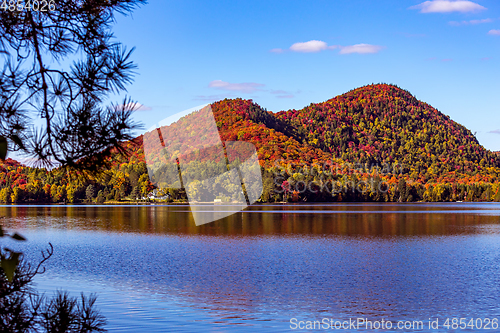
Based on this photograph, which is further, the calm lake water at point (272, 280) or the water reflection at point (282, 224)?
the water reflection at point (282, 224)

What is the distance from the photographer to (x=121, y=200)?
110438 mm

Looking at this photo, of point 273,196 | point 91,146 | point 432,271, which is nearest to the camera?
point 91,146

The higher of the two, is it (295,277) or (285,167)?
(285,167)

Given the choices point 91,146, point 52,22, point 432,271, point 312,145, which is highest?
point 312,145

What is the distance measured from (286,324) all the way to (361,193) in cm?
11529

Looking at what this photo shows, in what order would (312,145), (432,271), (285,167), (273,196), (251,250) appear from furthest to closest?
(312,145)
(285,167)
(273,196)
(251,250)
(432,271)

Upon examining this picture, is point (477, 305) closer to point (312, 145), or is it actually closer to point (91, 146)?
point (91, 146)

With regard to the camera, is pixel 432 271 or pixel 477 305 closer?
pixel 477 305

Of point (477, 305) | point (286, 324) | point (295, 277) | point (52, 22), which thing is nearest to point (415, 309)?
point (477, 305)

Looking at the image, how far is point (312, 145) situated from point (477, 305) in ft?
564

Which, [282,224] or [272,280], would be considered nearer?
[272,280]

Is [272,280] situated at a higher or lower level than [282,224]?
higher

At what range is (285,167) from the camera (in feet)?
387

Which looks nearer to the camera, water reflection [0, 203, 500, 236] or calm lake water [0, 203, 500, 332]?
calm lake water [0, 203, 500, 332]
